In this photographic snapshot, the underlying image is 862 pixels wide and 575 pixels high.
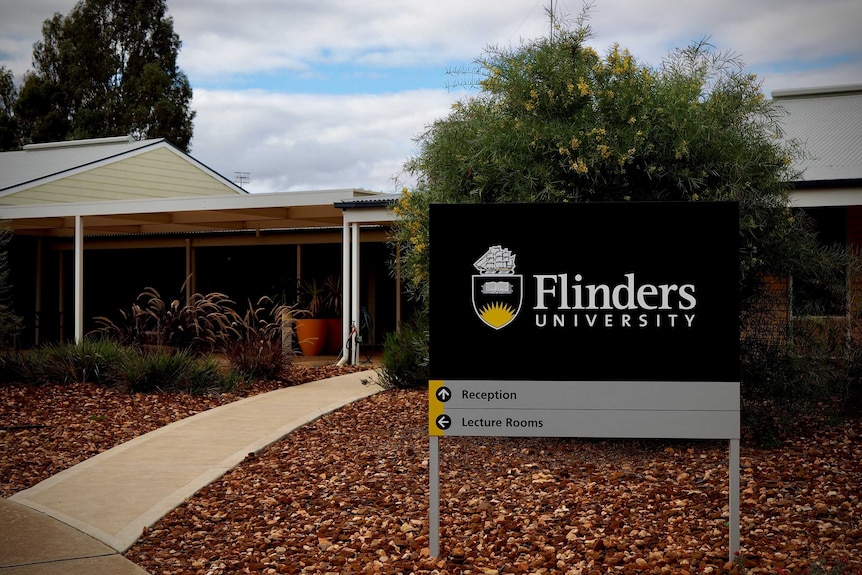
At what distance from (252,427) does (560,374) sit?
4.85 meters

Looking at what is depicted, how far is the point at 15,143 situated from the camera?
4194cm

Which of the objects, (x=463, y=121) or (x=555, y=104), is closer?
(x=555, y=104)

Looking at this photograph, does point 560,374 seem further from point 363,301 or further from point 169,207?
point 363,301

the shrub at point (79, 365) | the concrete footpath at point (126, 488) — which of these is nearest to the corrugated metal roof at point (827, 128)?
the concrete footpath at point (126, 488)

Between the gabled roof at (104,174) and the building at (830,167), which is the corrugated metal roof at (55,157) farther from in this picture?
the building at (830,167)

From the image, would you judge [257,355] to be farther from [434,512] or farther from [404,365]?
[434,512]

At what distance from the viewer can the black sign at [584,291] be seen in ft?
17.1

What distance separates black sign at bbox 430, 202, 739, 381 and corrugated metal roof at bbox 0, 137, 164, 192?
17.9 m

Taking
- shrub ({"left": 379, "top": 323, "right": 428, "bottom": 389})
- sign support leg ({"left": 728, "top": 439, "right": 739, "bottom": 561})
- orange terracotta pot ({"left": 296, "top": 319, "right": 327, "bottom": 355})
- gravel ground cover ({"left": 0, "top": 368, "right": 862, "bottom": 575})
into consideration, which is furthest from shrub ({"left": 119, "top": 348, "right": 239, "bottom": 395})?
sign support leg ({"left": 728, "top": 439, "right": 739, "bottom": 561})

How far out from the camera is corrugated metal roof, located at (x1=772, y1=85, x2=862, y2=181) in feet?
44.9

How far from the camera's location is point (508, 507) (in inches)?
241

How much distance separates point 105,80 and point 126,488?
37905 millimetres

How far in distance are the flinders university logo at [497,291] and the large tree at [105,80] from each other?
3756 centimetres

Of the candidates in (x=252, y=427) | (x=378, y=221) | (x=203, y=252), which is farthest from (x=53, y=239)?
(x=252, y=427)
